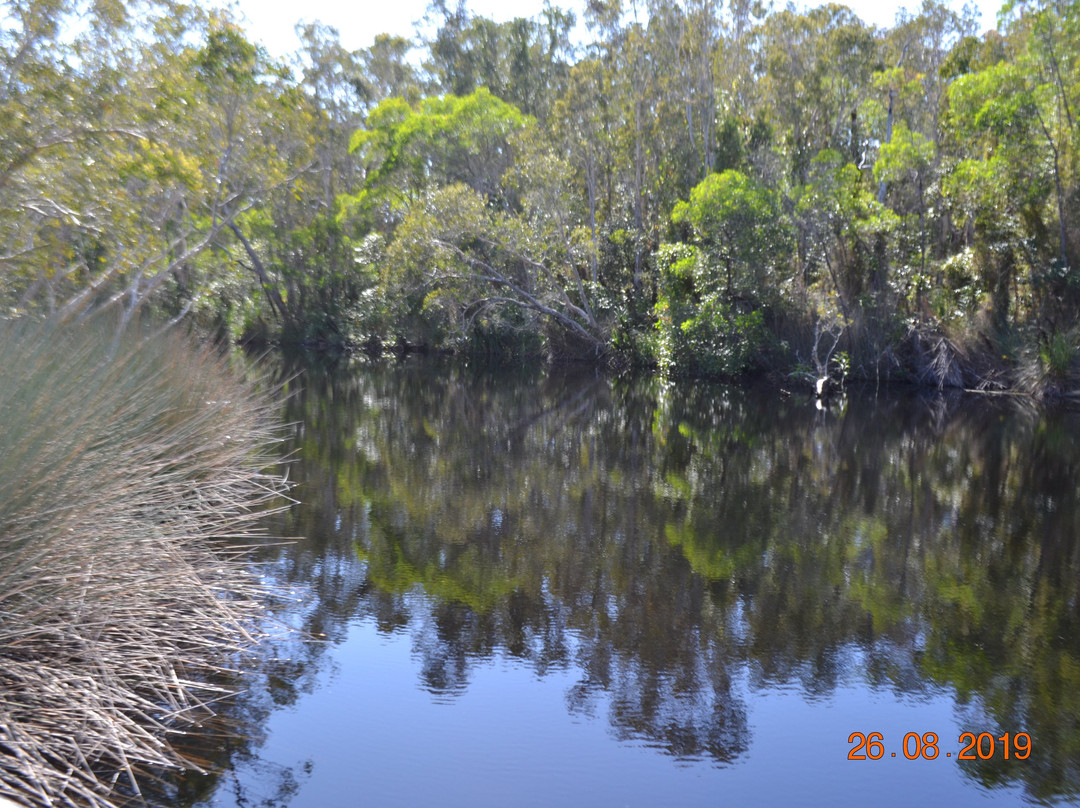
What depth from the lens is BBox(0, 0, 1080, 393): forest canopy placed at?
20.9 m

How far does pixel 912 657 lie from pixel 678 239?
2376cm

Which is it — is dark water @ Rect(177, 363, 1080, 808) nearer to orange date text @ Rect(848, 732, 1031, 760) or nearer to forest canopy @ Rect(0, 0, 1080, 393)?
orange date text @ Rect(848, 732, 1031, 760)

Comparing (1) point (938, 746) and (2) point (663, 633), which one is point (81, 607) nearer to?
(2) point (663, 633)

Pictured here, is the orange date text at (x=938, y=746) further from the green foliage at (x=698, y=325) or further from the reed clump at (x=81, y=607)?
the green foliage at (x=698, y=325)

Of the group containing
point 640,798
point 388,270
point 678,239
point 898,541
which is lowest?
point 640,798

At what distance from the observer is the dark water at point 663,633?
Result: 15.7 ft

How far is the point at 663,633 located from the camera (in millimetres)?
6551

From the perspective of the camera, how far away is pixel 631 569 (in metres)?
8.11

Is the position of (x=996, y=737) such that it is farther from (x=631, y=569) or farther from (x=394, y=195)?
(x=394, y=195)

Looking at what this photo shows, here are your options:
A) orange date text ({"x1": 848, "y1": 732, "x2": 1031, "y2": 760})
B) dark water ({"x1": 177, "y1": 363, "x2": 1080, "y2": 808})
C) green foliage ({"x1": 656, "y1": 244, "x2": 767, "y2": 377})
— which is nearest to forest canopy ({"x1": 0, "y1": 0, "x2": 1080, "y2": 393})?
green foliage ({"x1": 656, "y1": 244, "x2": 767, "y2": 377})

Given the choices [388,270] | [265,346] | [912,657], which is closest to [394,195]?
[388,270]

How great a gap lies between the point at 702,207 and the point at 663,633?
64.9 ft

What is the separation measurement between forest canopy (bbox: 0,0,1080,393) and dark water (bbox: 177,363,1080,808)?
6.09 m

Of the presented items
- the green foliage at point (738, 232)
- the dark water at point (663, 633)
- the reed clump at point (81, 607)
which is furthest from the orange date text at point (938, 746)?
the green foliage at point (738, 232)
